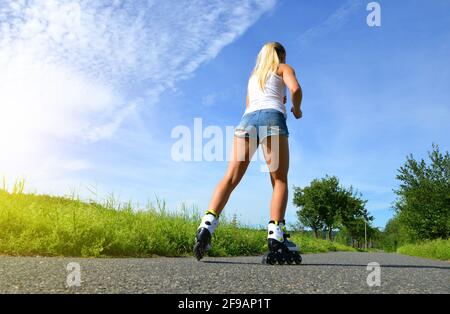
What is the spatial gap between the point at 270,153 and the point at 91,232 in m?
2.86

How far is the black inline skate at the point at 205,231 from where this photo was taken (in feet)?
14.4

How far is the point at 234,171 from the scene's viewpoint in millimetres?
4641

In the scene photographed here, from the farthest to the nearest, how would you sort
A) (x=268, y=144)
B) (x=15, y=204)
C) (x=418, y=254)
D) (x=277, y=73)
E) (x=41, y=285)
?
(x=418, y=254)
(x=15, y=204)
(x=277, y=73)
(x=268, y=144)
(x=41, y=285)

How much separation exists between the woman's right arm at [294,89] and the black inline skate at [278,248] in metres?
1.30

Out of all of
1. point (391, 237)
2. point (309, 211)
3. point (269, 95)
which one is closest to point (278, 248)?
point (269, 95)

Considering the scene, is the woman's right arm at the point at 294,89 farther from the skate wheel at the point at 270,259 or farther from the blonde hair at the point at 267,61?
the skate wheel at the point at 270,259

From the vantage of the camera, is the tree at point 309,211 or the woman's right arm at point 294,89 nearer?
the woman's right arm at point 294,89

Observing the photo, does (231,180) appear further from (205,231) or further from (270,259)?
(270,259)

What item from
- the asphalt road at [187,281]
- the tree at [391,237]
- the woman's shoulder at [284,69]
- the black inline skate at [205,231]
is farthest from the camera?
the tree at [391,237]

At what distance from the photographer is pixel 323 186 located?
4434cm

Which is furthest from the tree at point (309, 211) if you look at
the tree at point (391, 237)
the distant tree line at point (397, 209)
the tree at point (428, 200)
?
the tree at point (428, 200)
